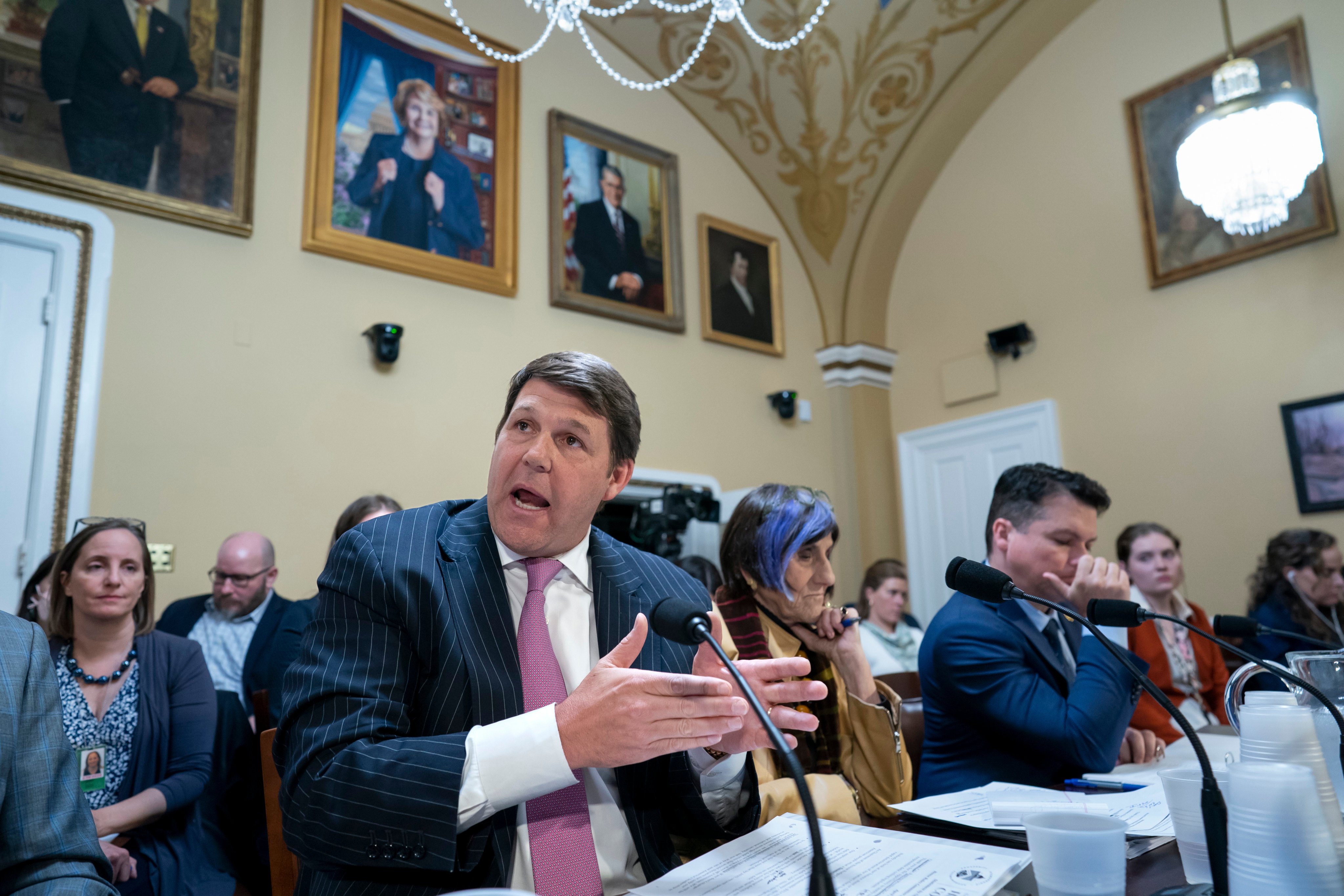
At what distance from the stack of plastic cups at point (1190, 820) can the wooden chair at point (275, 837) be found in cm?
127

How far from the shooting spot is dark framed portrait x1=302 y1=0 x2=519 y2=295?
4656 mm

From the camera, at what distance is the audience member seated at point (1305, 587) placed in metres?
4.20

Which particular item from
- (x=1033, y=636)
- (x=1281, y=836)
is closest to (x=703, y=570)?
(x=1033, y=636)

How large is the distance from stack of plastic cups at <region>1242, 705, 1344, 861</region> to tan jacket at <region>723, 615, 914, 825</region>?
644mm

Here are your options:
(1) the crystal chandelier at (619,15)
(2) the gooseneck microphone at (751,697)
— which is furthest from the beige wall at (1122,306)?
(2) the gooseneck microphone at (751,697)

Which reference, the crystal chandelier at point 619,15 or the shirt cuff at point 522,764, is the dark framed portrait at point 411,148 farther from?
the shirt cuff at point 522,764

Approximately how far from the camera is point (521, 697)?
1.30 m

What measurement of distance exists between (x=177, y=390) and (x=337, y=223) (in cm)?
120

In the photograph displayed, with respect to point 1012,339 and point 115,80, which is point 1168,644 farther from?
point 115,80

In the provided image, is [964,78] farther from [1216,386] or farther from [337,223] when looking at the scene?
[337,223]

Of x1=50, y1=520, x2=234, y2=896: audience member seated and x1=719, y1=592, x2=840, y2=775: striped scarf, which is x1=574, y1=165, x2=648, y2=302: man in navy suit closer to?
x1=50, y1=520, x2=234, y2=896: audience member seated

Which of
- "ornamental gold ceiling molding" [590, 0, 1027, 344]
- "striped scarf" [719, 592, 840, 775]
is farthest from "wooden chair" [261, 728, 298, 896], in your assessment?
"ornamental gold ceiling molding" [590, 0, 1027, 344]

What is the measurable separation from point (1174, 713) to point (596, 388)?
3.18ft

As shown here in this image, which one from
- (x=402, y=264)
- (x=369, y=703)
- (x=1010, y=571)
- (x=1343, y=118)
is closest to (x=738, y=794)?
(x=369, y=703)
